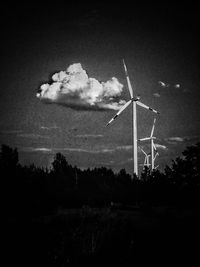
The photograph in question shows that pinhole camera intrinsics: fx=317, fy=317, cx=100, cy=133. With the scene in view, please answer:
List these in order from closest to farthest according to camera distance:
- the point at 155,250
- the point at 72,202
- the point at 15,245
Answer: the point at 155,250, the point at 15,245, the point at 72,202

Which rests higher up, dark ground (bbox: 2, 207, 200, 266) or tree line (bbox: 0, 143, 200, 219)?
tree line (bbox: 0, 143, 200, 219)

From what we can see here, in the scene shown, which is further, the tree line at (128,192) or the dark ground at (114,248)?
the tree line at (128,192)

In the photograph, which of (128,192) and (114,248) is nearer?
(114,248)

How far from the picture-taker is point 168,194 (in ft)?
112

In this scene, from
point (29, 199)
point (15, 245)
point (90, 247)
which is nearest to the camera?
point (90, 247)

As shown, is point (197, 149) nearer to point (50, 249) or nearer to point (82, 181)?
point (50, 249)

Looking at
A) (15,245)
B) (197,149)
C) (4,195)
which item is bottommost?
(15,245)

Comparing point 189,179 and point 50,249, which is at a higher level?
point 189,179

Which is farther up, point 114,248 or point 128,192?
point 128,192

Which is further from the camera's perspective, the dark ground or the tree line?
the tree line

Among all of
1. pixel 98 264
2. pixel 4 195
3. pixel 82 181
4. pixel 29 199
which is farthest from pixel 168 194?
pixel 82 181

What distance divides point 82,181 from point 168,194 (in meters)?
52.5

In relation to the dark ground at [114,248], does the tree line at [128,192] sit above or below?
above

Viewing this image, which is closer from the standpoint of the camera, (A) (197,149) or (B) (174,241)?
(B) (174,241)
